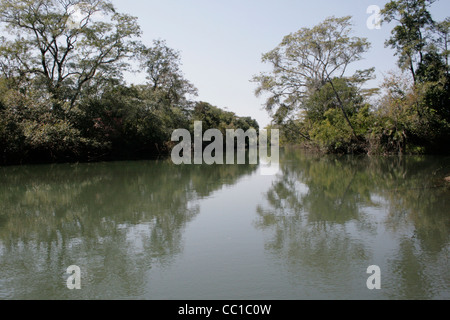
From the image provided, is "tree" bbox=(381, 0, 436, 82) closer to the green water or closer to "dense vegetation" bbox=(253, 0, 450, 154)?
"dense vegetation" bbox=(253, 0, 450, 154)

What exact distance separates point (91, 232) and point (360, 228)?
15.2 ft

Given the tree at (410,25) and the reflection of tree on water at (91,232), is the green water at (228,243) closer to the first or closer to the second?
the reflection of tree on water at (91,232)

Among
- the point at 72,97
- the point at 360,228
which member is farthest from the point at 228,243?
the point at 72,97

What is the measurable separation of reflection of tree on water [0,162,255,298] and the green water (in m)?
0.02

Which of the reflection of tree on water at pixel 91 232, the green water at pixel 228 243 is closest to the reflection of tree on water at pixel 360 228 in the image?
the green water at pixel 228 243

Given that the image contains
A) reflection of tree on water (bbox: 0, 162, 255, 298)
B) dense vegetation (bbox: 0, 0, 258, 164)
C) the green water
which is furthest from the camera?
dense vegetation (bbox: 0, 0, 258, 164)

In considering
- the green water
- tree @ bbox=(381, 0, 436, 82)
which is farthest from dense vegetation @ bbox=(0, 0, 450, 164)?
the green water

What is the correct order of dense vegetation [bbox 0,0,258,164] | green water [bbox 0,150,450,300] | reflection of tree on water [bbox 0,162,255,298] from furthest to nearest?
dense vegetation [bbox 0,0,258,164] → reflection of tree on water [bbox 0,162,255,298] → green water [bbox 0,150,450,300]

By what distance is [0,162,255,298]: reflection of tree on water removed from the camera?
411cm

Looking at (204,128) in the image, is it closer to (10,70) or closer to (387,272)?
(10,70)

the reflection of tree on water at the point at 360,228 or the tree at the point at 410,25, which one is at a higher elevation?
the tree at the point at 410,25

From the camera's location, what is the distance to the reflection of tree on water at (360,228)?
4207mm

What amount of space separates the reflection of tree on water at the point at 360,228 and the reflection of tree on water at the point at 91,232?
1744mm

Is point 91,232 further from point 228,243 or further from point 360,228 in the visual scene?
point 360,228
